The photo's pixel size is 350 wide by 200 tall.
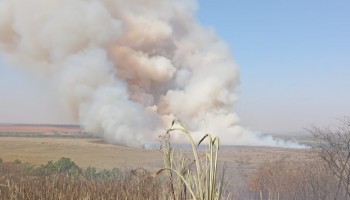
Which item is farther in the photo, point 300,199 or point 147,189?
point 300,199

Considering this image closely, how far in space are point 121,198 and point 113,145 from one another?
139ft

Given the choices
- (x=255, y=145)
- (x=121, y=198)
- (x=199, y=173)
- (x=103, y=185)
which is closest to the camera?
Result: (x=199, y=173)

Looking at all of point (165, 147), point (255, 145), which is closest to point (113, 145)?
point (255, 145)

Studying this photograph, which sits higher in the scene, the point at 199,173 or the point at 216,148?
the point at 216,148

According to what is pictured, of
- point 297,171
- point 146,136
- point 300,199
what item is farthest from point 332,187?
point 146,136

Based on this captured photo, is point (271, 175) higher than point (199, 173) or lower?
lower

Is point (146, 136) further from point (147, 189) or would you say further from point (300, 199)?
point (147, 189)

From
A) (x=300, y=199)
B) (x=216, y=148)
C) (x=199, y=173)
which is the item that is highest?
(x=216, y=148)

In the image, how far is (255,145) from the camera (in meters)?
64.3

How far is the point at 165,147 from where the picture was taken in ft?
13.4

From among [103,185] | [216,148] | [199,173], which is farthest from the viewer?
[103,185]

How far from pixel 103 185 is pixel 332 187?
37.0ft

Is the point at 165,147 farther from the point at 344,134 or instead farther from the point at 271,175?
the point at 271,175

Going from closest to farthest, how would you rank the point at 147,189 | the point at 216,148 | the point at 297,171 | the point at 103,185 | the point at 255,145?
the point at 216,148
the point at 147,189
the point at 103,185
the point at 297,171
the point at 255,145
